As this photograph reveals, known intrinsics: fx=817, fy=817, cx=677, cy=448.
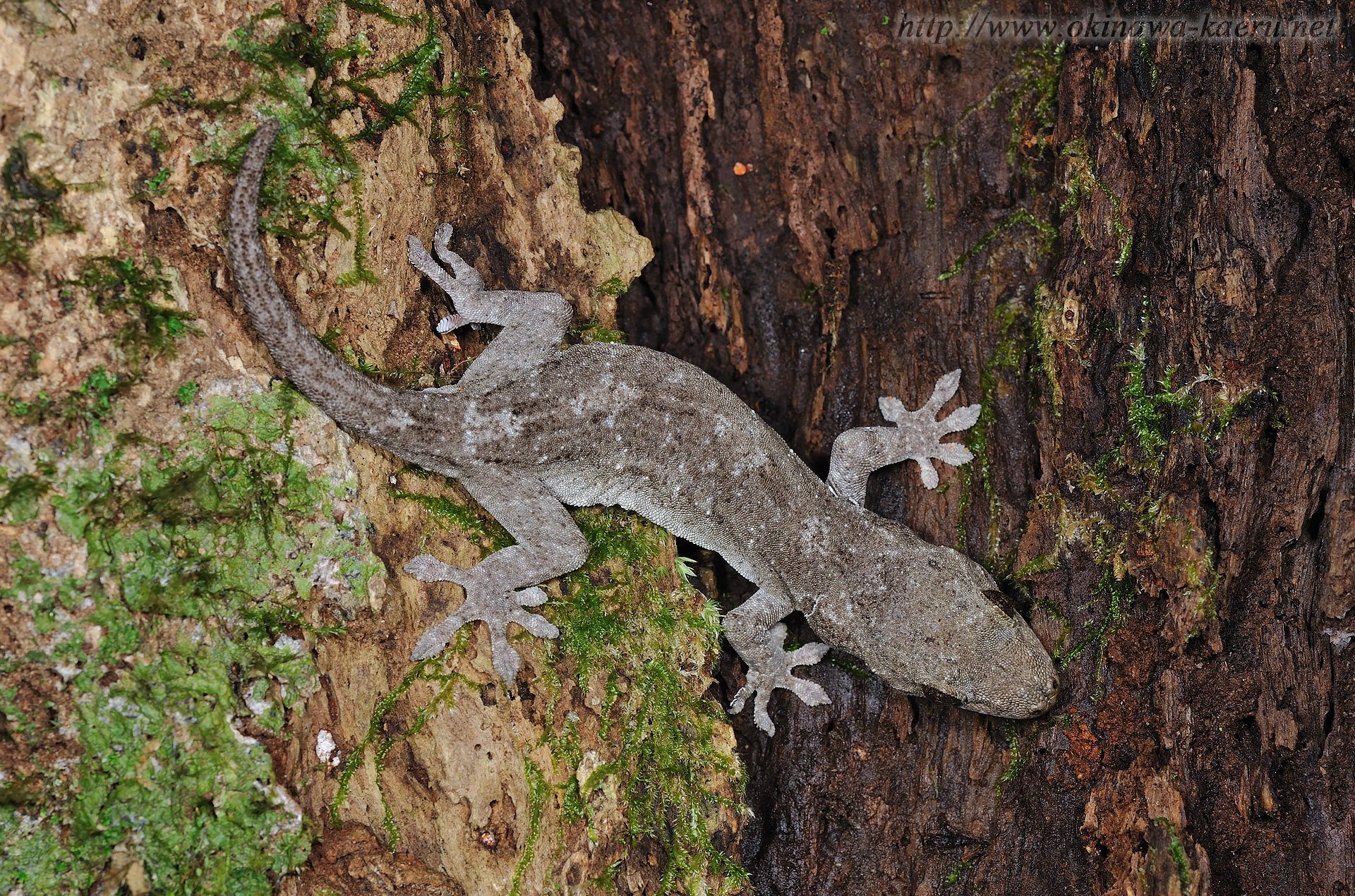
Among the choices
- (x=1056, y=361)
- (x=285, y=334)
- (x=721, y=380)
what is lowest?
(x=721, y=380)

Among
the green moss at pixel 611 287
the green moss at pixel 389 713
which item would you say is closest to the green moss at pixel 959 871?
the green moss at pixel 389 713

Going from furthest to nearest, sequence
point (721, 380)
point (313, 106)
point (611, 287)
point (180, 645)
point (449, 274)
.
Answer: point (721, 380), point (611, 287), point (449, 274), point (313, 106), point (180, 645)

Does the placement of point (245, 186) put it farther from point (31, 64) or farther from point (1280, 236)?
point (1280, 236)

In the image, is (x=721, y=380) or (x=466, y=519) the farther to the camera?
(x=721, y=380)

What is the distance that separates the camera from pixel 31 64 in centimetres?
369

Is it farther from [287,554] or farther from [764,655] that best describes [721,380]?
[287,554]

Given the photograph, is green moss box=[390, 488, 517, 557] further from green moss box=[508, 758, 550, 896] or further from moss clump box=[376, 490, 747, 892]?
green moss box=[508, 758, 550, 896]

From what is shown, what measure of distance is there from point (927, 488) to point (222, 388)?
173 inches

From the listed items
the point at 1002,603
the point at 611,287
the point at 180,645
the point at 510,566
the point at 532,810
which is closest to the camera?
the point at 180,645

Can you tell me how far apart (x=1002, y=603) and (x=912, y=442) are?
1199 millimetres

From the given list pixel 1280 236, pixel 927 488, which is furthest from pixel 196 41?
pixel 1280 236

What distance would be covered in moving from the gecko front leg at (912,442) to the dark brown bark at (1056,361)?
0.52 feet

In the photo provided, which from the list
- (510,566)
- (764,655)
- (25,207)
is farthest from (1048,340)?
(25,207)

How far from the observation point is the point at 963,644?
5164mm
